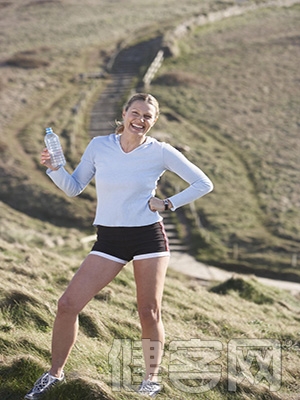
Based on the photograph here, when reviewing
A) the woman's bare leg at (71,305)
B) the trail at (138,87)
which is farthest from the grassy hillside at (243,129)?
the woman's bare leg at (71,305)

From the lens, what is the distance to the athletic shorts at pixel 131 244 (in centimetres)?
528

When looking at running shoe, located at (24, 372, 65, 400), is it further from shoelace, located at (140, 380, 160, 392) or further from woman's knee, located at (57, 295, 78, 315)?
shoelace, located at (140, 380, 160, 392)

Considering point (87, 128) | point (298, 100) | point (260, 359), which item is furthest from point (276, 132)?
point (260, 359)

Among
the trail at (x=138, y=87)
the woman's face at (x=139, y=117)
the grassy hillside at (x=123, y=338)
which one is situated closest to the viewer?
the grassy hillside at (x=123, y=338)

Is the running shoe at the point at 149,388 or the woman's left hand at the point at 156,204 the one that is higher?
the woman's left hand at the point at 156,204

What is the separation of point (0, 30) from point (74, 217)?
37.6 metres

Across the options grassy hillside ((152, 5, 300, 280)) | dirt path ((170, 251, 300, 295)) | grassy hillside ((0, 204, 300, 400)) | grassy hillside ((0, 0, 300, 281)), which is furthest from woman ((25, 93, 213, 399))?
grassy hillside ((152, 5, 300, 280))

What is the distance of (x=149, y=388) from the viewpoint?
527 cm

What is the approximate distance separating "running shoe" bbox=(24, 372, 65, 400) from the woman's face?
1.93 metres

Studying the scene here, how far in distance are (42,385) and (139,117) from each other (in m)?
2.13

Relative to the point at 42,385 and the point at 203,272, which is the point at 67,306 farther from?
the point at 203,272

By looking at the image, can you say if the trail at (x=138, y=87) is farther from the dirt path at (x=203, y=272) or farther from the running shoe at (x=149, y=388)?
the running shoe at (x=149, y=388)

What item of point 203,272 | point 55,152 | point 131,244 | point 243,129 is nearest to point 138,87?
point 243,129

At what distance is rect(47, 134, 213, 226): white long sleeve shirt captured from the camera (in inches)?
211
